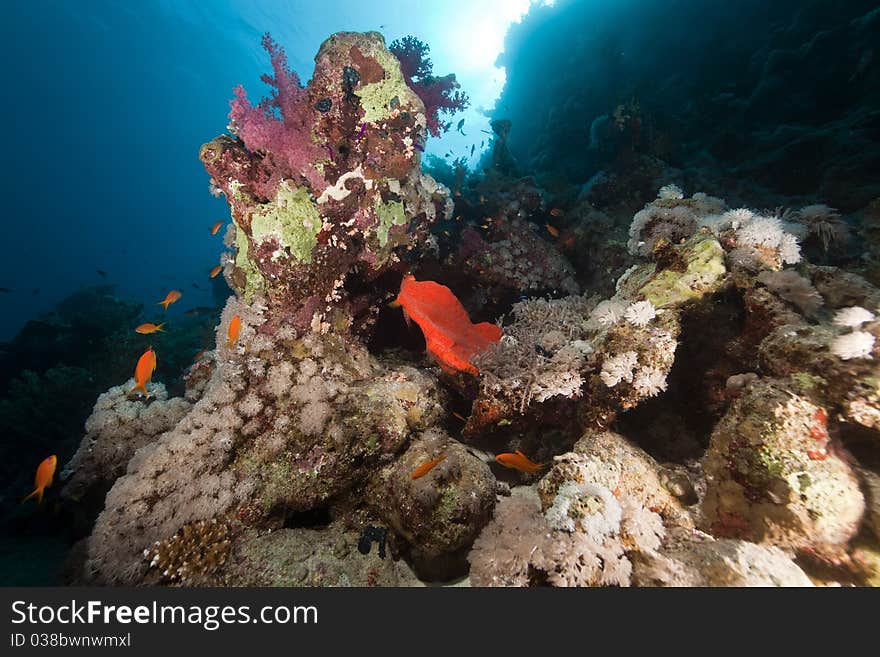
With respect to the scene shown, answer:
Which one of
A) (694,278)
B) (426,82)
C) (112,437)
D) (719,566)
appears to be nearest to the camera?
(719,566)

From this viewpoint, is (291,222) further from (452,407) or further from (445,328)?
(452,407)

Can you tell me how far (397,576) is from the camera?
9.95ft

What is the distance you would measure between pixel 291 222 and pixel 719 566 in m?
4.54

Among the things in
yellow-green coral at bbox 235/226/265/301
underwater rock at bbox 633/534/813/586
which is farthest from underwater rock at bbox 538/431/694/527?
yellow-green coral at bbox 235/226/265/301

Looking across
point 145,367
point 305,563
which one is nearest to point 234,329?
point 145,367

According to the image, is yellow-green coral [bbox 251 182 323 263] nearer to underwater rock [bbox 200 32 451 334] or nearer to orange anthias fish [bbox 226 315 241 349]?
underwater rock [bbox 200 32 451 334]

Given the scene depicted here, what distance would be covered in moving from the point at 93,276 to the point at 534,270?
10720cm

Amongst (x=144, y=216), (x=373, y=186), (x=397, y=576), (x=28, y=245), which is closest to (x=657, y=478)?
(x=397, y=576)

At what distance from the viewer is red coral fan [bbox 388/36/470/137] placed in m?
5.46

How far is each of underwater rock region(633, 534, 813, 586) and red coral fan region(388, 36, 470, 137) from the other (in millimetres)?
5794

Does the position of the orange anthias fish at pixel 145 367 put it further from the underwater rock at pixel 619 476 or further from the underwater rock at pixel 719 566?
the underwater rock at pixel 719 566

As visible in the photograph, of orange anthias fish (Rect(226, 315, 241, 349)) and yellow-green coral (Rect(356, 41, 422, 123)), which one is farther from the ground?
yellow-green coral (Rect(356, 41, 422, 123))

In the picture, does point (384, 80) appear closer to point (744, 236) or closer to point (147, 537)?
point (744, 236)

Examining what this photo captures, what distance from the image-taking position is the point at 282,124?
3.93 meters
